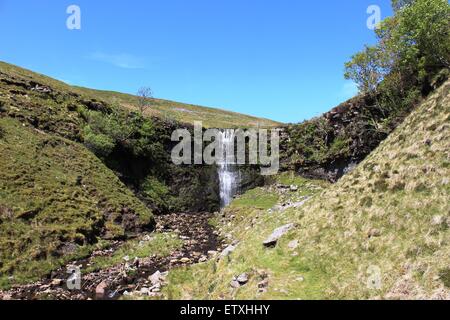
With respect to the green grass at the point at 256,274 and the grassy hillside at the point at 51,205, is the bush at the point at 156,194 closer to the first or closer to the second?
the grassy hillside at the point at 51,205

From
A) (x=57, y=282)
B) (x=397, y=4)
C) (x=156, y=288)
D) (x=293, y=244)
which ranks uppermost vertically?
(x=397, y=4)

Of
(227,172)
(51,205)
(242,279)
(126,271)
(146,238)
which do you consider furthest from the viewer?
(227,172)

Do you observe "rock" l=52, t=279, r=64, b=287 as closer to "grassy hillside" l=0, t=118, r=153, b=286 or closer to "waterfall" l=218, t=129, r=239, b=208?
"grassy hillside" l=0, t=118, r=153, b=286

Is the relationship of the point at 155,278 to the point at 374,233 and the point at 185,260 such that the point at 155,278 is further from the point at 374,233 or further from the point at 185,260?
the point at 374,233

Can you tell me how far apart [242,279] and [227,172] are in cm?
4442

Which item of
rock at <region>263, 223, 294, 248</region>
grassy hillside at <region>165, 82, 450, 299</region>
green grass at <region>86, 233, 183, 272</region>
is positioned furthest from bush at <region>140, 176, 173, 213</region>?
rock at <region>263, 223, 294, 248</region>

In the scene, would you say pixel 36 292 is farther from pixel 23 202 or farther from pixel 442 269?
pixel 442 269

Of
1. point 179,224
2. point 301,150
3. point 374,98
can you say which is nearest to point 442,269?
point 179,224

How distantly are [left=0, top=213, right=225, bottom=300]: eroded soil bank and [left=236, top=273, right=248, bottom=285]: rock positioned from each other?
5647 mm

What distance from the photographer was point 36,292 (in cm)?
2450

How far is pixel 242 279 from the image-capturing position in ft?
65.1

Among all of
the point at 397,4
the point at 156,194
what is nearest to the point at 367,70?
the point at 397,4

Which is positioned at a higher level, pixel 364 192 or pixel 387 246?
pixel 364 192
